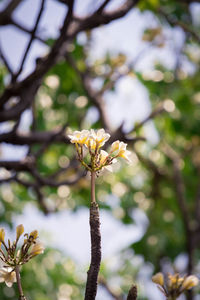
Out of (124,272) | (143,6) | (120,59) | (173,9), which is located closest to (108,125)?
(120,59)

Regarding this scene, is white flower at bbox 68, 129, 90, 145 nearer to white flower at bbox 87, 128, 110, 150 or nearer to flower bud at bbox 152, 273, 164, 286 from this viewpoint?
white flower at bbox 87, 128, 110, 150

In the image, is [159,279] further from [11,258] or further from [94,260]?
[11,258]

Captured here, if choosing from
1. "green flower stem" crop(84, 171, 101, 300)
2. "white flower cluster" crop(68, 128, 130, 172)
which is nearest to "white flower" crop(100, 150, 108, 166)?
"white flower cluster" crop(68, 128, 130, 172)

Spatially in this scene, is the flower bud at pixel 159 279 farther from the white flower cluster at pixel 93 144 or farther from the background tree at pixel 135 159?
the background tree at pixel 135 159

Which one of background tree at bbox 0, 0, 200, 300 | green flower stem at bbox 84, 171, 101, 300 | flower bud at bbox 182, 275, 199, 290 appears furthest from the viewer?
background tree at bbox 0, 0, 200, 300

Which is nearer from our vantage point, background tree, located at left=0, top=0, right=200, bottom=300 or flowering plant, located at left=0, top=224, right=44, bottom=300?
flowering plant, located at left=0, top=224, right=44, bottom=300

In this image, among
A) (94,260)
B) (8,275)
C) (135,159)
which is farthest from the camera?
(135,159)

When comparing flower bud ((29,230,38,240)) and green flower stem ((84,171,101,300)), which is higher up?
flower bud ((29,230,38,240))

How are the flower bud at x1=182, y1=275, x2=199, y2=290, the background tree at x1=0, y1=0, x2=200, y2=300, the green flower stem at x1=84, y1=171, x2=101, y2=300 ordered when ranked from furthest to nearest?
the background tree at x1=0, y1=0, x2=200, y2=300, the flower bud at x1=182, y1=275, x2=199, y2=290, the green flower stem at x1=84, y1=171, x2=101, y2=300

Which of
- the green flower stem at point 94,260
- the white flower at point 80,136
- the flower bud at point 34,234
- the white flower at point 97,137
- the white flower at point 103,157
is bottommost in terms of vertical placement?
the green flower stem at point 94,260

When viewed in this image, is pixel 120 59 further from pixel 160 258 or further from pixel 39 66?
pixel 160 258

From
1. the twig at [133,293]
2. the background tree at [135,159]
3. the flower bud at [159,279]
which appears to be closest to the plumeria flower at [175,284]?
the flower bud at [159,279]

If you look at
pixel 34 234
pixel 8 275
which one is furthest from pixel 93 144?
pixel 8 275

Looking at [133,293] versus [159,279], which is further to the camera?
[159,279]
